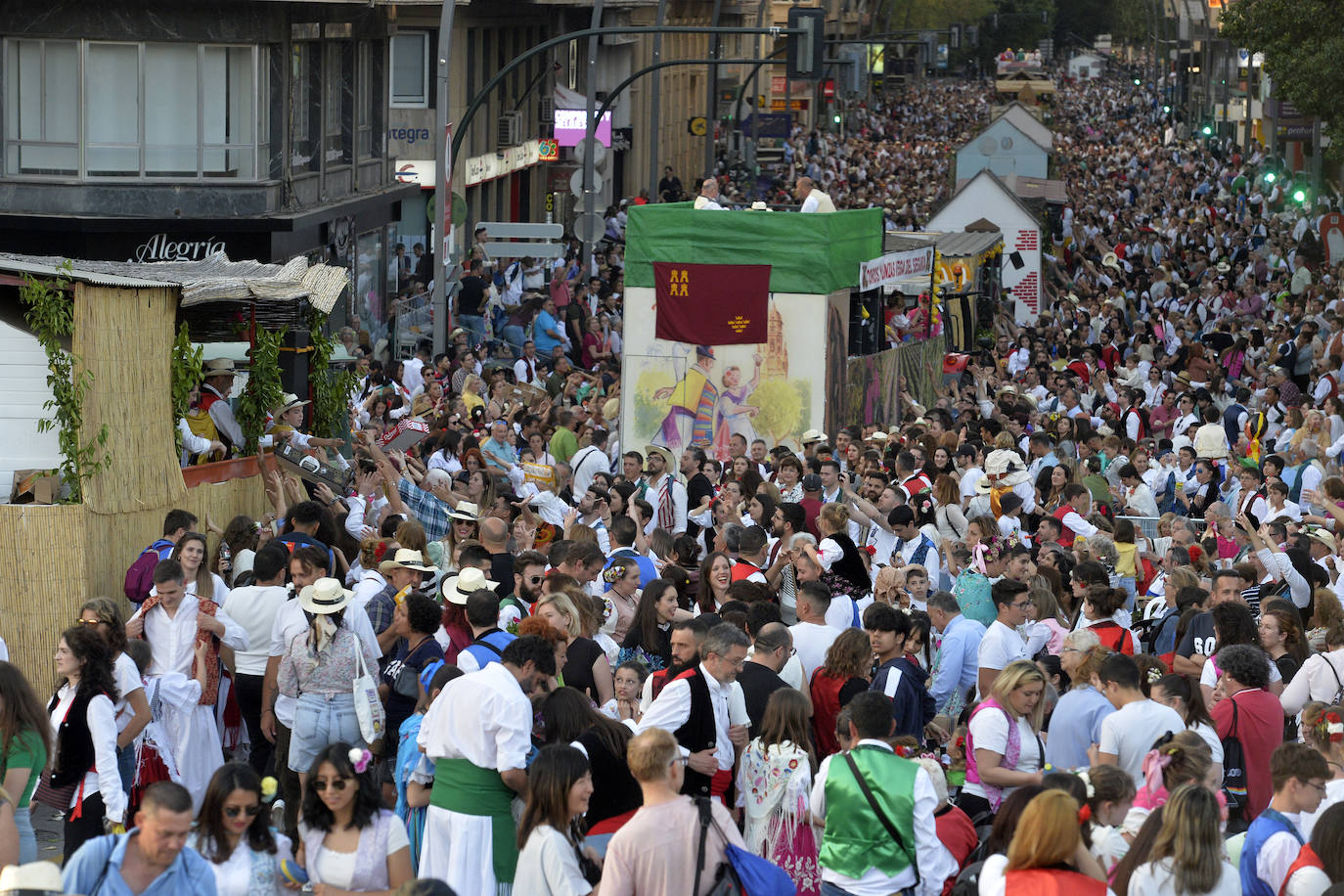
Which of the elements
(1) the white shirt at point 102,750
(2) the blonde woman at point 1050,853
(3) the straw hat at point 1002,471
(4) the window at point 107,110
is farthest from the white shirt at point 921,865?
→ (4) the window at point 107,110

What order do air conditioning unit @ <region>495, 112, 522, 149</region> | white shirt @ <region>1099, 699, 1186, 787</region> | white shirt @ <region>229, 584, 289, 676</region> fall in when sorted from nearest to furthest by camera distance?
1. white shirt @ <region>1099, 699, 1186, 787</region>
2. white shirt @ <region>229, 584, 289, 676</region>
3. air conditioning unit @ <region>495, 112, 522, 149</region>

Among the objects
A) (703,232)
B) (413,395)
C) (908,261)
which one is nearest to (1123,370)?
(908,261)

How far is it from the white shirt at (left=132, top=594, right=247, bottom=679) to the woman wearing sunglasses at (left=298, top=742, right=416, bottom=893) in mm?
2957

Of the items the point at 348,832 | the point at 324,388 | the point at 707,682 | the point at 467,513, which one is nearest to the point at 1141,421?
the point at 324,388

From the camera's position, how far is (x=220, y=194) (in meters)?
24.8

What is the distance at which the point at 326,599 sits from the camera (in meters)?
9.22

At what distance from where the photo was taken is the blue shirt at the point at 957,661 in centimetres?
993

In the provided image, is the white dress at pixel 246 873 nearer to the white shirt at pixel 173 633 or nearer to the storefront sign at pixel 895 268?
the white shirt at pixel 173 633

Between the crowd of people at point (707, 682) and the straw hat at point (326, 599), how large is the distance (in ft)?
0.06

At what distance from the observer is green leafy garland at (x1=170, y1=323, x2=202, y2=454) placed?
41.8 feet

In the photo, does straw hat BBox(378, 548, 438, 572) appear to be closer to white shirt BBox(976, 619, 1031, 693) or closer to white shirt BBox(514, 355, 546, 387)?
white shirt BBox(976, 619, 1031, 693)

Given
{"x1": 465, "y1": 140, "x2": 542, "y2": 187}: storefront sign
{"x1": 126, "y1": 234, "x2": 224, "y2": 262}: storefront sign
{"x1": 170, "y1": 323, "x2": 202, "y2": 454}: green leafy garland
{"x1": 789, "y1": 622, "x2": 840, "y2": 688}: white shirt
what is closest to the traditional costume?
{"x1": 789, "y1": 622, "x2": 840, "y2": 688}: white shirt

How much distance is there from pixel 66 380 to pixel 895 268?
39.7 feet

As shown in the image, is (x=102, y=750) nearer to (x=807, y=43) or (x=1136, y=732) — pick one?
(x=1136, y=732)
